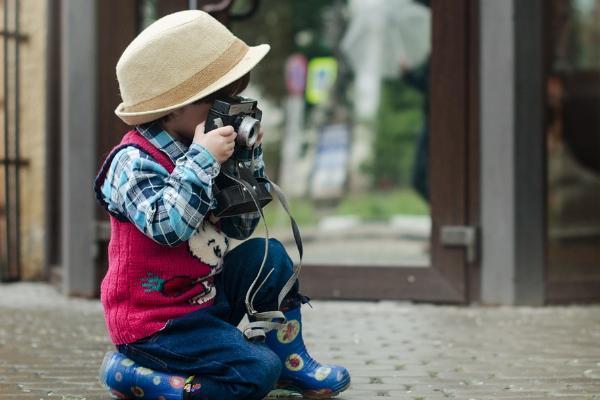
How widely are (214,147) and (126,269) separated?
1.38 feet

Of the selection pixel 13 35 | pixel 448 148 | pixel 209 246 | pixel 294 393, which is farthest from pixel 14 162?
pixel 209 246

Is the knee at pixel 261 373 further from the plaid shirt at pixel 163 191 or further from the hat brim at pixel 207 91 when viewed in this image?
the hat brim at pixel 207 91

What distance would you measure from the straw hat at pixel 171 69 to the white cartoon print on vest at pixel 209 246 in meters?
0.34

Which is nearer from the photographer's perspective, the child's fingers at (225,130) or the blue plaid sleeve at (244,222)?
the child's fingers at (225,130)

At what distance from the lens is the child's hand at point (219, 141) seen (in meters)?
2.87

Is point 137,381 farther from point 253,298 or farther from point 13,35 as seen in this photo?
point 13,35

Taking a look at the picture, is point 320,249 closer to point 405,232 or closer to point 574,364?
point 405,232

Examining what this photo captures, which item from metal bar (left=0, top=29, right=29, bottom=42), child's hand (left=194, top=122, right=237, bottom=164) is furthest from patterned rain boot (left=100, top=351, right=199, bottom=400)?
metal bar (left=0, top=29, right=29, bottom=42)

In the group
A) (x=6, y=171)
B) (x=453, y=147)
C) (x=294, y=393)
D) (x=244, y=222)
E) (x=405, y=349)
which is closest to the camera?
(x=244, y=222)

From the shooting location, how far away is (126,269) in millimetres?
2967

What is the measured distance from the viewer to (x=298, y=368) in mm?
3184

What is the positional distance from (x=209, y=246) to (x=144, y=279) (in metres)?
0.21

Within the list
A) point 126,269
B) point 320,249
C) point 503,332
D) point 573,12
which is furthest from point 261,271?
point 320,249

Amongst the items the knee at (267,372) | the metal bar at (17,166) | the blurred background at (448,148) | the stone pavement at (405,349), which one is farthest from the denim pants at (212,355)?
the metal bar at (17,166)
